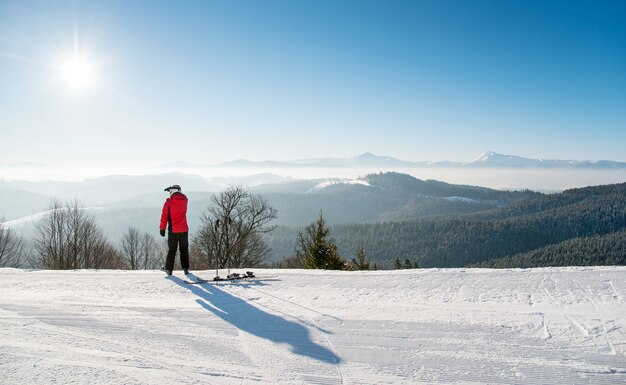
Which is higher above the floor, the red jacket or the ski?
the red jacket

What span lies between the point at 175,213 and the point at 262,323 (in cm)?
529

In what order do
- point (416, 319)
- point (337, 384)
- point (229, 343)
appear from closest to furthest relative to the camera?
point (337, 384)
point (229, 343)
point (416, 319)

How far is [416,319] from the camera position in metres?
5.08

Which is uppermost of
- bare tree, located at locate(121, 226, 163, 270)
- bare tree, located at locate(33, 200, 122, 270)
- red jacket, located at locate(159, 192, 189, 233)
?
red jacket, located at locate(159, 192, 189, 233)

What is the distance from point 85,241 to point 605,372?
33.7 metres

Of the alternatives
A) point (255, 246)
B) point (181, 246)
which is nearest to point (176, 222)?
point (181, 246)

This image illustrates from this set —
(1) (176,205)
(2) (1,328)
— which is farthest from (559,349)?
(1) (176,205)

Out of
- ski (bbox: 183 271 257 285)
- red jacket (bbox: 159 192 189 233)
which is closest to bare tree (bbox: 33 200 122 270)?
red jacket (bbox: 159 192 189 233)

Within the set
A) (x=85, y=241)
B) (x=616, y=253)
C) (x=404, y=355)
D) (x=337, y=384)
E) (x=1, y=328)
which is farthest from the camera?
(x=616, y=253)

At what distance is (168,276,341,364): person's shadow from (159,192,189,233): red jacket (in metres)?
2.88

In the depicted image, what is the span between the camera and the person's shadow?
405 cm

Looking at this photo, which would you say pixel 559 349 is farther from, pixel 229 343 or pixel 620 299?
pixel 229 343

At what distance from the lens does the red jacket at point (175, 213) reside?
9.10 m

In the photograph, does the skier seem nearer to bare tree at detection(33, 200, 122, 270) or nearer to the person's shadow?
the person's shadow
